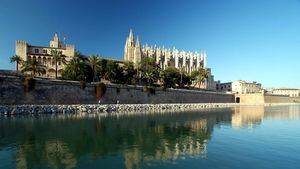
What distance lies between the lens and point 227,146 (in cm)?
2209

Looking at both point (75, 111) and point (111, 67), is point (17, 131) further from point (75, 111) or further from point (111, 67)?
point (111, 67)

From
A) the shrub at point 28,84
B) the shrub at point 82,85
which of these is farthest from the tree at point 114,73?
the shrub at point 28,84

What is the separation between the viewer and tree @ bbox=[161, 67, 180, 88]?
8016cm

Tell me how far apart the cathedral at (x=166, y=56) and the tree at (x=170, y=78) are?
48.6 ft

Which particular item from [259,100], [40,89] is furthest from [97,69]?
[259,100]

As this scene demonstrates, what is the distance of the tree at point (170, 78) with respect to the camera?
80.2 meters

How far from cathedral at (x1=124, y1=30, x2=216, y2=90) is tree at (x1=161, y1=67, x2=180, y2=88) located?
48.6ft

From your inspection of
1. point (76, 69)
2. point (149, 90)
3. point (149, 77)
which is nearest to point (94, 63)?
point (76, 69)

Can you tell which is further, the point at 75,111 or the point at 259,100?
the point at 259,100

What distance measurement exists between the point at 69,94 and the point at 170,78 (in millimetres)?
36106

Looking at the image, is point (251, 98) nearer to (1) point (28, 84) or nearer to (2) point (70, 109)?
(2) point (70, 109)

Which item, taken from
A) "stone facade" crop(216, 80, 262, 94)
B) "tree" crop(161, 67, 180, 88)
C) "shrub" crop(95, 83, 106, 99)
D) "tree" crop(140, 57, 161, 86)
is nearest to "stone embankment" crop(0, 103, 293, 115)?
"shrub" crop(95, 83, 106, 99)

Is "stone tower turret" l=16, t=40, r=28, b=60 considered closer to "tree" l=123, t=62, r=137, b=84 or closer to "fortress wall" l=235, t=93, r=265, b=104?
"tree" l=123, t=62, r=137, b=84

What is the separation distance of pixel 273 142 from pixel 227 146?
4761 mm
